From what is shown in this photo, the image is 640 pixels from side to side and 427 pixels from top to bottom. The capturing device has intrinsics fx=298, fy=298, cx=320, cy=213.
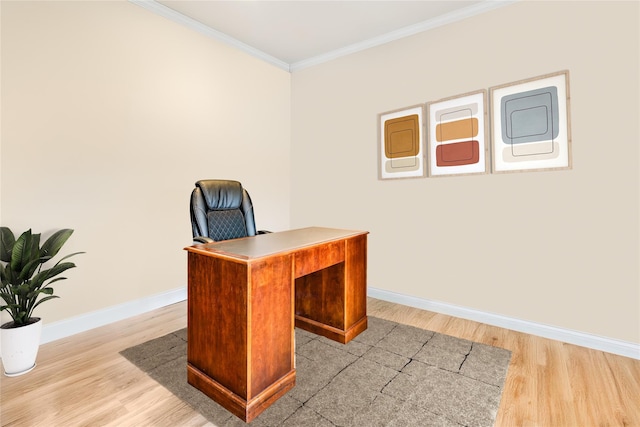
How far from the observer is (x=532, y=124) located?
233cm

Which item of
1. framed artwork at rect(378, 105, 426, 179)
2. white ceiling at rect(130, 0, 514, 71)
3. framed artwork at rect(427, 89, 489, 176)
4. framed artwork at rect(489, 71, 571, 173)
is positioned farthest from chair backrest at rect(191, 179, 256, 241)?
framed artwork at rect(489, 71, 571, 173)

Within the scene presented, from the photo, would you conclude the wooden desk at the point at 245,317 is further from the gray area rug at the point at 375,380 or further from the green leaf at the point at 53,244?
the green leaf at the point at 53,244

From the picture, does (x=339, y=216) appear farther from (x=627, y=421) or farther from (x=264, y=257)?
(x=627, y=421)

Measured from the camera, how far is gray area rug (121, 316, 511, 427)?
1.46 m

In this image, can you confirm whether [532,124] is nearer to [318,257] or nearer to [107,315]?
[318,257]

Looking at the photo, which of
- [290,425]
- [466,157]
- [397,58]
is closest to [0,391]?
[290,425]

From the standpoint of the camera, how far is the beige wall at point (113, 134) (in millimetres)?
2082

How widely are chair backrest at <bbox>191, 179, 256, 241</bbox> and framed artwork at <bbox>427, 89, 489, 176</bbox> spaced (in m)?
1.79

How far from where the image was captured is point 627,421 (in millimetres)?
1429

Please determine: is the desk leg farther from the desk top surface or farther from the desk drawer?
the desk top surface

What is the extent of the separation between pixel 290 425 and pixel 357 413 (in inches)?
13.2

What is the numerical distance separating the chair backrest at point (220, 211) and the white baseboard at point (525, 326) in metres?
1.66

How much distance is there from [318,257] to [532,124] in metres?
1.99

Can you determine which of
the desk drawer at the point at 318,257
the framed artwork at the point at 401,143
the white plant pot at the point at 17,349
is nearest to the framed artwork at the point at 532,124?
the framed artwork at the point at 401,143
